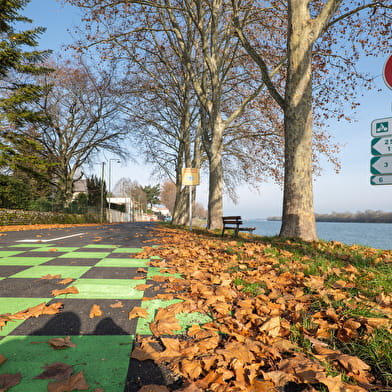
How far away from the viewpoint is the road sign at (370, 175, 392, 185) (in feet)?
11.6

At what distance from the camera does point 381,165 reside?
3.57 m

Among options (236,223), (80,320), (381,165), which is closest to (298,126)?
(236,223)

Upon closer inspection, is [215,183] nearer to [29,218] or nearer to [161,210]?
[29,218]

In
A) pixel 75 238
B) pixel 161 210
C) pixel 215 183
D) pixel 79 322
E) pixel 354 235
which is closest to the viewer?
pixel 79 322

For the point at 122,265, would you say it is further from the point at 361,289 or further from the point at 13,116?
the point at 13,116

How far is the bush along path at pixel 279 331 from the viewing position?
156cm

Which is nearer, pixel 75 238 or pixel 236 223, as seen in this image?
pixel 236 223

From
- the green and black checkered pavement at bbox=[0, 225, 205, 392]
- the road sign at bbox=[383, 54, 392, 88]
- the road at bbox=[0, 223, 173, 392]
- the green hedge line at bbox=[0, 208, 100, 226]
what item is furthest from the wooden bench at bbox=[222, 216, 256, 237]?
the green hedge line at bbox=[0, 208, 100, 226]

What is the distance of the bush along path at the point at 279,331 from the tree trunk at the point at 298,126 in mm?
3088

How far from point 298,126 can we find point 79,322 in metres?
6.69

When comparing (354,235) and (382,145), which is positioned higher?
(382,145)

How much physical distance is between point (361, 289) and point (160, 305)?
2.22m

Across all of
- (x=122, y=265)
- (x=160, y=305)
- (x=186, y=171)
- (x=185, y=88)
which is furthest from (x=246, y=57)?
(x=160, y=305)

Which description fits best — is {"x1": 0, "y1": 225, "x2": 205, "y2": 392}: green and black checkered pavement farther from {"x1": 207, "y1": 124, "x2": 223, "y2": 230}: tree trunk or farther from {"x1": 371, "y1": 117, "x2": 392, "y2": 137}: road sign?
{"x1": 207, "y1": 124, "x2": 223, "y2": 230}: tree trunk
